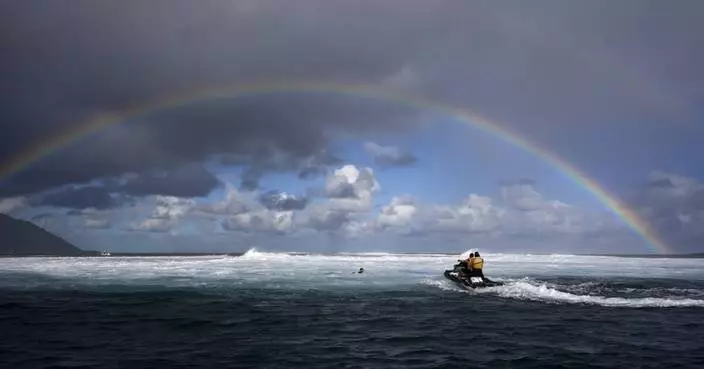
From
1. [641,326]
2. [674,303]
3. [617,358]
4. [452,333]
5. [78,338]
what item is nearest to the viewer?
[617,358]

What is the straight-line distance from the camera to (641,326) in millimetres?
24016

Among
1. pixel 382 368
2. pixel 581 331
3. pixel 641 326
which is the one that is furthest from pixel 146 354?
pixel 641 326

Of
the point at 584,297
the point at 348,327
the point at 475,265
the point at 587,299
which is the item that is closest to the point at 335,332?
the point at 348,327

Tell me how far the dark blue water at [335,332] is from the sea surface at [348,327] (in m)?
0.06

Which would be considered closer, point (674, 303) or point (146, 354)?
point (146, 354)

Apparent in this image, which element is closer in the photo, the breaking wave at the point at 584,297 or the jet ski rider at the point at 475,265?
the breaking wave at the point at 584,297

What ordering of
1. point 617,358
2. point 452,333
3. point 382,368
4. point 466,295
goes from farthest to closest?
1. point 466,295
2. point 452,333
3. point 617,358
4. point 382,368

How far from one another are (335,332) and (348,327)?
1.34m

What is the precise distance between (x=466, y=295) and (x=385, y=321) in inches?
493

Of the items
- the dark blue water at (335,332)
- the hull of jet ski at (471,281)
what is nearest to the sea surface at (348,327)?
the dark blue water at (335,332)

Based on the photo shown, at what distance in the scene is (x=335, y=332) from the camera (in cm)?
2222

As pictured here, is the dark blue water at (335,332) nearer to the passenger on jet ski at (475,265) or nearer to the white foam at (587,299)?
the white foam at (587,299)

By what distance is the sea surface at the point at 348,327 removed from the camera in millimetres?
17500

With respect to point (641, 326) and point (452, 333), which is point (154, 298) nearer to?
point (452, 333)
